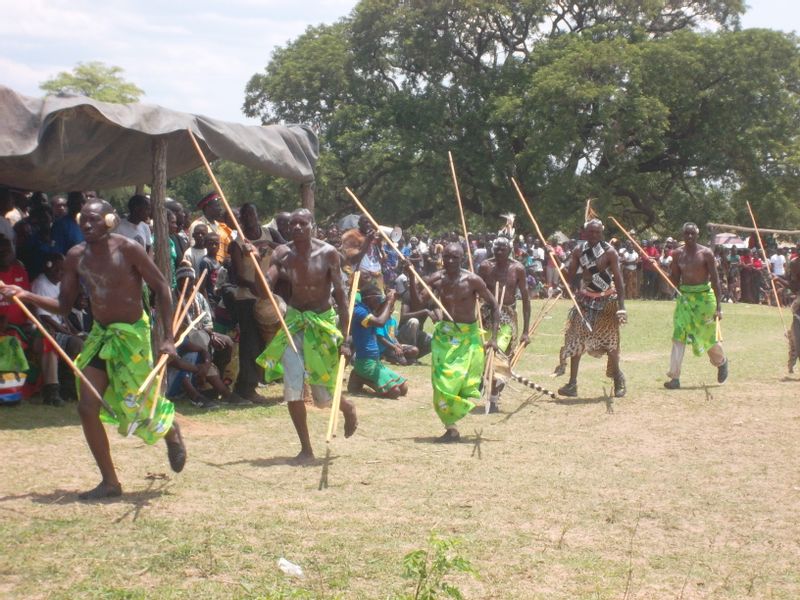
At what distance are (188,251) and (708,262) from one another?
5961 millimetres

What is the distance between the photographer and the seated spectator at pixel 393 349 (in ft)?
42.6

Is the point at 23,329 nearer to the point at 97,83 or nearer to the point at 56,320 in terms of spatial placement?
the point at 56,320

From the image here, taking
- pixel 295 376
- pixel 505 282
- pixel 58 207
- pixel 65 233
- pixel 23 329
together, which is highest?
pixel 58 207

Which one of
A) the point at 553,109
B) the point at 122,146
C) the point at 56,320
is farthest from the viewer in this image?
the point at 553,109

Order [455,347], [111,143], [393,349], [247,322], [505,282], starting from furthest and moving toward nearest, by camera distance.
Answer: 1. [393,349]
2. [505,282]
3. [247,322]
4. [111,143]
5. [455,347]

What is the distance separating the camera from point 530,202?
118 ft

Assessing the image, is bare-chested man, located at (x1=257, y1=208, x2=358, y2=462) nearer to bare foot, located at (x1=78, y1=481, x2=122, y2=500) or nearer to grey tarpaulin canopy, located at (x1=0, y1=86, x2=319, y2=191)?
bare foot, located at (x1=78, y1=481, x2=122, y2=500)

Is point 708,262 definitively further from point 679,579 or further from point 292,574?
point 292,574

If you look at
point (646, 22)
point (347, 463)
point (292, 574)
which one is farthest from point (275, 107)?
point (292, 574)

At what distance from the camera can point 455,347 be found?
30.3 feet

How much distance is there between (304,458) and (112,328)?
2032 millimetres

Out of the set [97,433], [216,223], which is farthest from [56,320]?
[97,433]

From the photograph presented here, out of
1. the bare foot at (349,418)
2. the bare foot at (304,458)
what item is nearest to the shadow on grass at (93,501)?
the bare foot at (304,458)

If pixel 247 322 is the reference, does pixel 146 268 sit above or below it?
above
